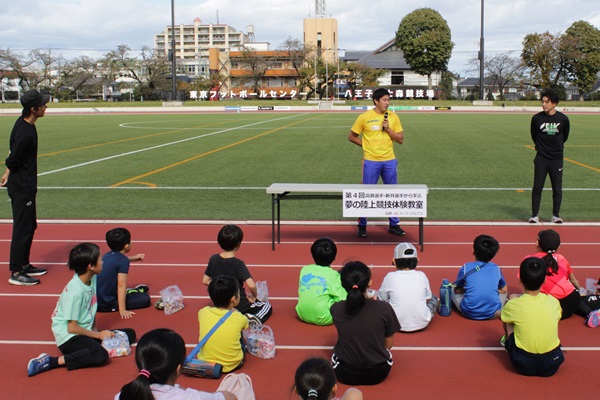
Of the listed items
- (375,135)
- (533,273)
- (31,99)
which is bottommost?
(533,273)

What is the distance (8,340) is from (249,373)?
2.50 m

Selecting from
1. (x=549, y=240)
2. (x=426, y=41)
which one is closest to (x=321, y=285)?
(x=549, y=240)

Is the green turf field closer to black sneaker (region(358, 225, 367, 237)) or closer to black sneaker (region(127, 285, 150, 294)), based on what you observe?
black sneaker (region(358, 225, 367, 237))

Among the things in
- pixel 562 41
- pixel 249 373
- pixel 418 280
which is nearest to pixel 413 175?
pixel 418 280

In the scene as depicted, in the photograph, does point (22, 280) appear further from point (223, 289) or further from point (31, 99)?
point (223, 289)

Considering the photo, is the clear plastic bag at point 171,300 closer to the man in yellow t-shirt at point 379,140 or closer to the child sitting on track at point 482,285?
the child sitting on track at point 482,285

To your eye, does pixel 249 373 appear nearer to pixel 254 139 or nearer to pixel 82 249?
pixel 82 249

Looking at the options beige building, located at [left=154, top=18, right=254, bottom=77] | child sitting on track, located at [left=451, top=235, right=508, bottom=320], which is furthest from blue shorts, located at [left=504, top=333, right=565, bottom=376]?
beige building, located at [left=154, top=18, right=254, bottom=77]

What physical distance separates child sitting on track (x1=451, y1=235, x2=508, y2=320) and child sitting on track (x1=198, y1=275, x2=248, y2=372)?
2467mm

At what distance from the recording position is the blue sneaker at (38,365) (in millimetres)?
5234

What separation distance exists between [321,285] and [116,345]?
1961 mm

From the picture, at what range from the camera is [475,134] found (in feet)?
104

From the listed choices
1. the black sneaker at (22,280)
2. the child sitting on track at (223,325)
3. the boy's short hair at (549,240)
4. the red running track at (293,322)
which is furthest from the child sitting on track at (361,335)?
the black sneaker at (22,280)

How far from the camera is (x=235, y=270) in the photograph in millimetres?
6211
